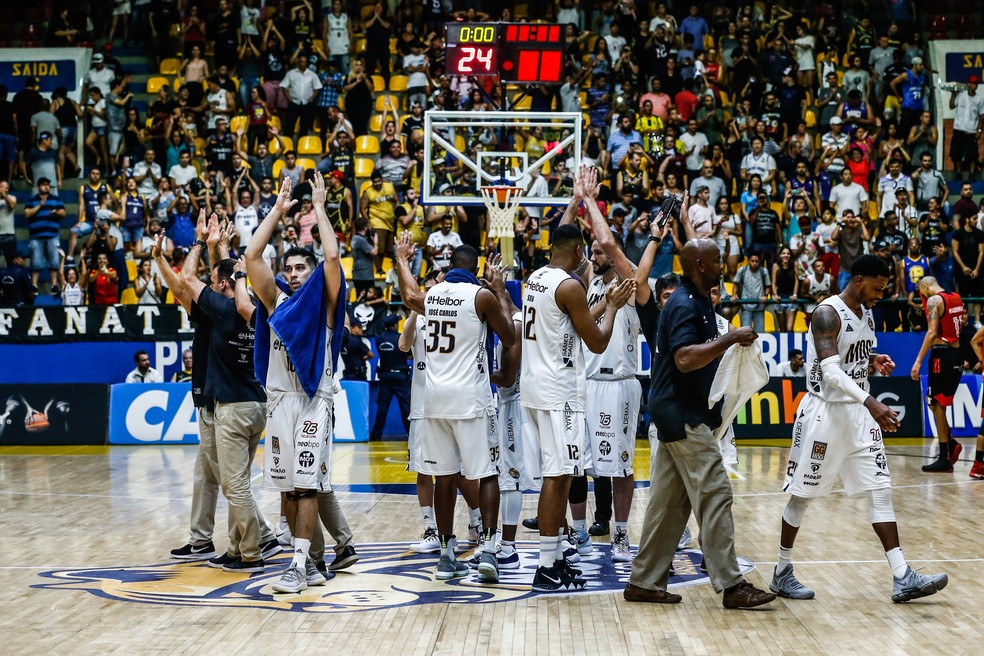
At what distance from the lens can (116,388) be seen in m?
19.1

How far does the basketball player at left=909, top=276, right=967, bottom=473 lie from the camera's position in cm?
1453

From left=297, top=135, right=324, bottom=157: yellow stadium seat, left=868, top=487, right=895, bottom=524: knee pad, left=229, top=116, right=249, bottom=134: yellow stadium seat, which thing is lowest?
left=868, top=487, right=895, bottom=524: knee pad

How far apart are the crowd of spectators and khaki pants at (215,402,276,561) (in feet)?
34.9

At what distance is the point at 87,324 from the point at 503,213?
25.6ft

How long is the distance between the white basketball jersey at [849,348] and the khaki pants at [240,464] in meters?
4.22

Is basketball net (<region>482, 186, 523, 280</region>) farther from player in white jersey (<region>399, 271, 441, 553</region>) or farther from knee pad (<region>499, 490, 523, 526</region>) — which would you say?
knee pad (<region>499, 490, 523, 526</region>)

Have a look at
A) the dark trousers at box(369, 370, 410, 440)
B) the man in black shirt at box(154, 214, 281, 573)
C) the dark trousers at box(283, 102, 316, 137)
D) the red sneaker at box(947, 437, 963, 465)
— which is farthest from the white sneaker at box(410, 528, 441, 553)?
the dark trousers at box(283, 102, 316, 137)

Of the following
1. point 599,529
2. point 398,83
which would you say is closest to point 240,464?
point 599,529

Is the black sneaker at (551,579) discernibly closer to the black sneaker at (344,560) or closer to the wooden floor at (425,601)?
the wooden floor at (425,601)

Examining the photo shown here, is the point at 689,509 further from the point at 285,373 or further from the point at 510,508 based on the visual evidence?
the point at 285,373

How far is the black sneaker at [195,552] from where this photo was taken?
31.7 feet

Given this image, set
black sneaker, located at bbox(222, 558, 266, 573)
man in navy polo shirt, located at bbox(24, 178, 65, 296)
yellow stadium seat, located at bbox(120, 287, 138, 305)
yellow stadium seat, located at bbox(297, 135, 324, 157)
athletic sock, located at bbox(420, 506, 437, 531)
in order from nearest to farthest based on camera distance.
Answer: black sneaker, located at bbox(222, 558, 266, 573) → athletic sock, located at bbox(420, 506, 437, 531) → yellow stadium seat, located at bbox(120, 287, 138, 305) → man in navy polo shirt, located at bbox(24, 178, 65, 296) → yellow stadium seat, located at bbox(297, 135, 324, 157)

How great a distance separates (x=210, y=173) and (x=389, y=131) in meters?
3.56

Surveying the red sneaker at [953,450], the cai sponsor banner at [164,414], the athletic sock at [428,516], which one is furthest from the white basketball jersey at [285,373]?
the cai sponsor banner at [164,414]
